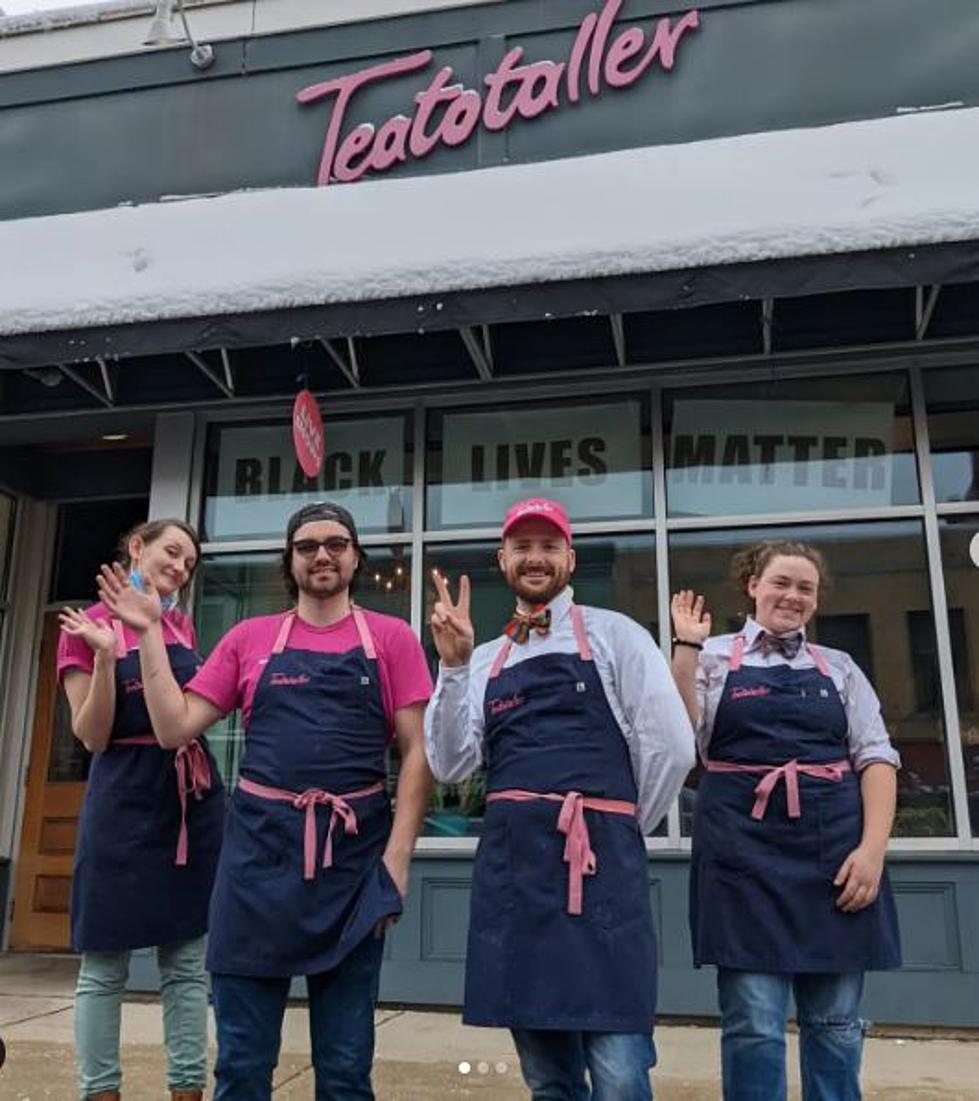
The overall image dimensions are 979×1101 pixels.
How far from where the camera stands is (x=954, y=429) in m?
5.60

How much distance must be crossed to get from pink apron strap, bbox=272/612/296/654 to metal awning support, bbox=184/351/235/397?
330 cm

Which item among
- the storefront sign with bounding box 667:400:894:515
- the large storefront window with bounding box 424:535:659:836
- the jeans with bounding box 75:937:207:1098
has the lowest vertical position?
the jeans with bounding box 75:937:207:1098

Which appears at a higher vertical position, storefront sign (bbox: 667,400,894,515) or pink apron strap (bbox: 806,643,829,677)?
storefront sign (bbox: 667,400,894,515)

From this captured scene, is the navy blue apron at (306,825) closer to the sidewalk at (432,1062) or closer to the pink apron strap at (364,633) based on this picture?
the pink apron strap at (364,633)

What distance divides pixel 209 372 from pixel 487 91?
2468mm

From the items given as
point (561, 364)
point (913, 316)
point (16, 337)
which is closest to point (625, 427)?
point (561, 364)

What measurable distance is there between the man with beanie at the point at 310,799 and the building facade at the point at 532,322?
106 inches

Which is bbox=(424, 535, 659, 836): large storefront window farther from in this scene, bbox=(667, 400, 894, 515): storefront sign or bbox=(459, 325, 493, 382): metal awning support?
bbox=(459, 325, 493, 382): metal awning support

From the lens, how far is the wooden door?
6867 millimetres

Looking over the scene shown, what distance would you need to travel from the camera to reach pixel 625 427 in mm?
5922

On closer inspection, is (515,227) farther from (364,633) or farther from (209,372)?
(364,633)

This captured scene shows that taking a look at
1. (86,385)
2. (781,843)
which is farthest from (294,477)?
(781,843)

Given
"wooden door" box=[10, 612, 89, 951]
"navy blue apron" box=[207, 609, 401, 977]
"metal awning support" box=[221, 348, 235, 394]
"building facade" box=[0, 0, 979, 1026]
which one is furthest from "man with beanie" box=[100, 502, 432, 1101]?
"wooden door" box=[10, 612, 89, 951]

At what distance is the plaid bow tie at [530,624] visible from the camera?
8.56ft
